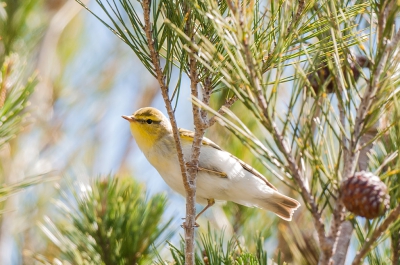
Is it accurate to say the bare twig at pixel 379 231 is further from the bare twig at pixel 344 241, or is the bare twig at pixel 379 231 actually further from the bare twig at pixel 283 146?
the bare twig at pixel 344 241

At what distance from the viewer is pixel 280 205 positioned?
103 inches

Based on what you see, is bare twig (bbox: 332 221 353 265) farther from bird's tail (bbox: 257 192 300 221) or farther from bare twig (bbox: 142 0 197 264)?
bird's tail (bbox: 257 192 300 221)

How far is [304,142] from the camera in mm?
977

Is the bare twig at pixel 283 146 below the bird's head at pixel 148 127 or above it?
below

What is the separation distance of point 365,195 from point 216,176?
1690mm

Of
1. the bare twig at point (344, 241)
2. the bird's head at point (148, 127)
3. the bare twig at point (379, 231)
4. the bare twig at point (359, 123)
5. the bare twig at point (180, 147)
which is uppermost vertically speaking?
the bird's head at point (148, 127)

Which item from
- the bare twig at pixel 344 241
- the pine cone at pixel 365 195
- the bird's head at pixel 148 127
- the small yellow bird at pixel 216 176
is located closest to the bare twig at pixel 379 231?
the pine cone at pixel 365 195

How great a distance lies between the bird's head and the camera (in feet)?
8.82

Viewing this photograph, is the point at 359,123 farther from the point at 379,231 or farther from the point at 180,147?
the point at 180,147

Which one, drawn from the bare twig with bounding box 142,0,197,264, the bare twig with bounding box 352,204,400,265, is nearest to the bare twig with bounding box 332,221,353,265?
the bare twig with bounding box 142,0,197,264

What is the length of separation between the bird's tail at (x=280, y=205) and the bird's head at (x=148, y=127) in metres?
0.60

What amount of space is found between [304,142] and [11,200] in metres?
2.18

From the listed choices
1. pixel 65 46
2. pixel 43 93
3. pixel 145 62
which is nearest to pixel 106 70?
pixel 65 46

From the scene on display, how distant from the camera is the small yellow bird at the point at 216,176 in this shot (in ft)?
8.29
